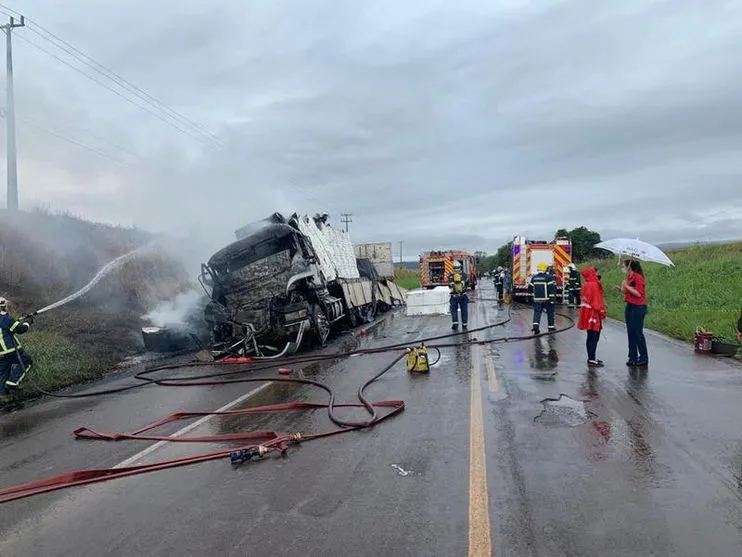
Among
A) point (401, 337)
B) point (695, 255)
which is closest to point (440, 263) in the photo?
point (695, 255)

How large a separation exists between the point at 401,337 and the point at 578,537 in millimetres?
10848

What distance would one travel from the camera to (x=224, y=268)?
12.9m

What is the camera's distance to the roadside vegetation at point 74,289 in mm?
11398

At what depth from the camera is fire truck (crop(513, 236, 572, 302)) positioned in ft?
80.9

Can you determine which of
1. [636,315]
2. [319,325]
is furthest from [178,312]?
[636,315]

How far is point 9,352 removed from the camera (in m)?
8.80

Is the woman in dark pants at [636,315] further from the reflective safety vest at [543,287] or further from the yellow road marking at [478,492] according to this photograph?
the reflective safety vest at [543,287]

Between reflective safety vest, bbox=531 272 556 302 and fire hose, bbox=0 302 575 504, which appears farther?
reflective safety vest, bbox=531 272 556 302

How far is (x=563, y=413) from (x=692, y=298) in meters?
14.8

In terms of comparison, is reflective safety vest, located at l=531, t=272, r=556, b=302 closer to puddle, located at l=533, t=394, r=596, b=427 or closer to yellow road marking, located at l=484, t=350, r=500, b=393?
yellow road marking, located at l=484, t=350, r=500, b=393

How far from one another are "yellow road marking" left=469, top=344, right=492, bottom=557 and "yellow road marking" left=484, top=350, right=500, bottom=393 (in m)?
0.91

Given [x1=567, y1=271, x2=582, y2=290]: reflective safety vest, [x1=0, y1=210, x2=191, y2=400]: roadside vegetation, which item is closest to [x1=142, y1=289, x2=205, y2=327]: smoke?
[x1=0, y1=210, x2=191, y2=400]: roadside vegetation

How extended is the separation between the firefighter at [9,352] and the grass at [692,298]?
12636 mm

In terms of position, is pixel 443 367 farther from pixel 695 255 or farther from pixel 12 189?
pixel 695 255
